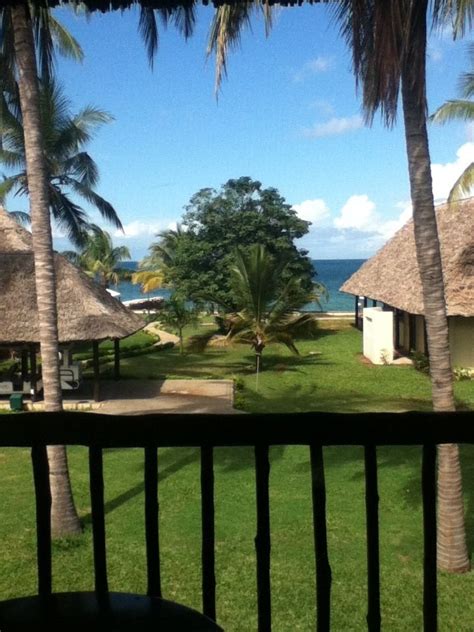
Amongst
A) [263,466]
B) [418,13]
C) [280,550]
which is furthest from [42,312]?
[263,466]

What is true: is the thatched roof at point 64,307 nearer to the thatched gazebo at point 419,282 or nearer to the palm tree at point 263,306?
the palm tree at point 263,306

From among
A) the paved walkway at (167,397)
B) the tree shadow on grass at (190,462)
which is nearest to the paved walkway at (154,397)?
the paved walkway at (167,397)

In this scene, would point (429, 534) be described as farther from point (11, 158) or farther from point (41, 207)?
point (11, 158)

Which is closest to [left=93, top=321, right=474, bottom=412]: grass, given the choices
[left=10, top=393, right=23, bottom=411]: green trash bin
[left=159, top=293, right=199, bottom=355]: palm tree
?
[left=159, top=293, right=199, bottom=355]: palm tree

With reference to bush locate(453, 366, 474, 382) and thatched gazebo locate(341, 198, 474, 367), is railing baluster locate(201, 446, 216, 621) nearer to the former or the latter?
bush locate(453, 366, 474, 382)

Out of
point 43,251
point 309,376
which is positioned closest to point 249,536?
point 43,251

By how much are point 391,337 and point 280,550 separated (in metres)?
16.1

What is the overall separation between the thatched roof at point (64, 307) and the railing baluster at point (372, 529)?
15.7 meters

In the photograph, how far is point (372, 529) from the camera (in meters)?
1.90

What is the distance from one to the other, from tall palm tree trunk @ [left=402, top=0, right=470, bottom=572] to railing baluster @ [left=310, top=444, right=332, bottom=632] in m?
6.55

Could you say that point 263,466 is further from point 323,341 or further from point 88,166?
point 323,341

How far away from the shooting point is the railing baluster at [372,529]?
71.6 inches

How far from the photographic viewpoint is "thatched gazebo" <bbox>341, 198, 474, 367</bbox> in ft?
70.0

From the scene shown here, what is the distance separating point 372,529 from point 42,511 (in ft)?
2.95
